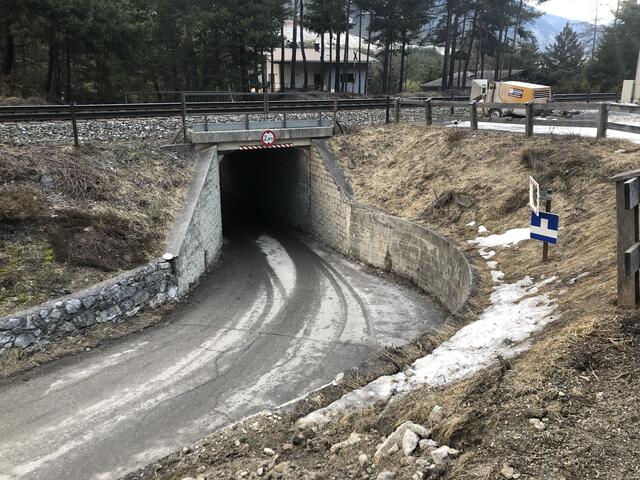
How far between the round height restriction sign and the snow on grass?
40.7ft

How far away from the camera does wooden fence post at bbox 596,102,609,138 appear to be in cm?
1283

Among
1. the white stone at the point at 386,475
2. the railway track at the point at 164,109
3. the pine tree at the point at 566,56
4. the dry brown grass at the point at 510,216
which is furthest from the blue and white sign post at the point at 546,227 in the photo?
the pine tree at the point at 566,56

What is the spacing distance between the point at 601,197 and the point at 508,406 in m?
7.94

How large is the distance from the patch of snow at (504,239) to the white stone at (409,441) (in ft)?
24.2

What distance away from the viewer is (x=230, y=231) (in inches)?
822

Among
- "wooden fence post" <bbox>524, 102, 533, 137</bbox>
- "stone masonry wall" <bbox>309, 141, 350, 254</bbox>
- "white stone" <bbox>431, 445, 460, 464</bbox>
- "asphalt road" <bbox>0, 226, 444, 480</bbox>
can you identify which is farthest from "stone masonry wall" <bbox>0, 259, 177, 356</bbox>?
"wooden fence post" <bbox>524, 102, 533, 137</bbox>

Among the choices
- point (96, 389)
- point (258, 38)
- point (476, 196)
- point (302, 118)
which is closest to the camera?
point (96, 389)

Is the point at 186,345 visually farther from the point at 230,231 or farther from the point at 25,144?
the point at 230,231

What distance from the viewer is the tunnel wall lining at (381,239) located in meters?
11.7

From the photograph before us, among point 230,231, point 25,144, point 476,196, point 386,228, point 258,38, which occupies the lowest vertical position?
point 230,231

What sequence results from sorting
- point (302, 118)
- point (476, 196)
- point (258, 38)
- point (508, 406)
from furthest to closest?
point (258, 38) < point (302, 118) < point (476, 196) < point (508, 406)

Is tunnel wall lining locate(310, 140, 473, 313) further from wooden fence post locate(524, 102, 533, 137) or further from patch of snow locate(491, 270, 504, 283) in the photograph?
wooden fence post locate(524, 102, 533, 137)

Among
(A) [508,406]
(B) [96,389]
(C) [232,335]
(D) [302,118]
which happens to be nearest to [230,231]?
(D) [302,118]

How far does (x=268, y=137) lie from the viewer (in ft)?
60.5
